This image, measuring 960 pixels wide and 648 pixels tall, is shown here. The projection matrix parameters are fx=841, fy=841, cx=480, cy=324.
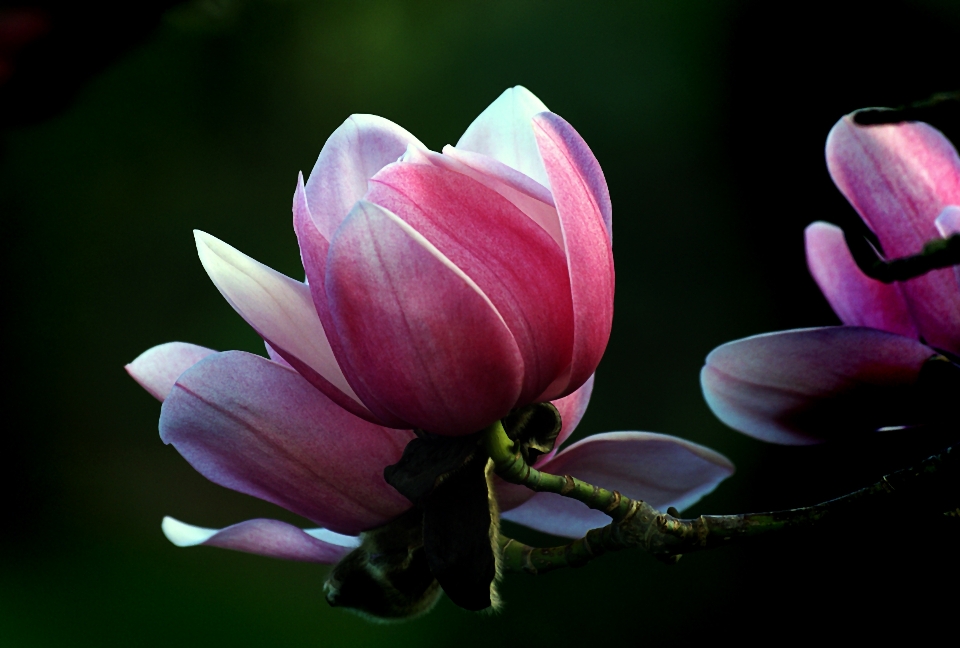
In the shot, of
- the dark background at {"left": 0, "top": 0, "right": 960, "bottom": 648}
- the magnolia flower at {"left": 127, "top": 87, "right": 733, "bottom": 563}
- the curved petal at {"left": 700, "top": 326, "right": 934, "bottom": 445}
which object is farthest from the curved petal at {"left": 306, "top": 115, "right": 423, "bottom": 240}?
the dark background at {"left": 0, "top": 0, "right": 960, "bottom": 648}

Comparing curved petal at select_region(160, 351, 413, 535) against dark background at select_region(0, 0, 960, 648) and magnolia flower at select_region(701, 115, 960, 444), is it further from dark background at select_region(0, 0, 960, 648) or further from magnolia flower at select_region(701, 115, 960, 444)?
dark background at select_region(0, 0, 960, 648)

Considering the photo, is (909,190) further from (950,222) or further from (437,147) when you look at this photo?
(437,147)

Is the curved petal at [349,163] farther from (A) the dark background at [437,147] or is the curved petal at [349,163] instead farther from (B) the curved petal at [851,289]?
(A) the dark background at [437,147]

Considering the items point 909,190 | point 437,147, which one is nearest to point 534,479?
point 909,190

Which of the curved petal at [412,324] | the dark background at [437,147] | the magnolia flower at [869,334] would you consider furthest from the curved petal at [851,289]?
the dark background at [437,147]

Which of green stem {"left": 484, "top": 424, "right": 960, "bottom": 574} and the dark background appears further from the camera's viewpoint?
the dark background

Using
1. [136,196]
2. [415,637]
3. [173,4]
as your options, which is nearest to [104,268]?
[136,196]

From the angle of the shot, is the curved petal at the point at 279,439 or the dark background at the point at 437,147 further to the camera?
the dark background at the point at 437,147
